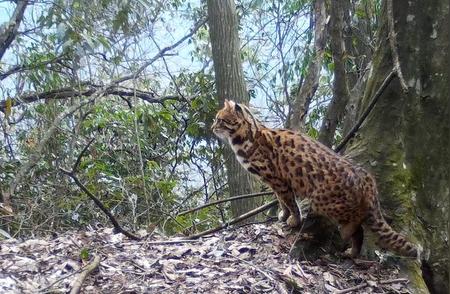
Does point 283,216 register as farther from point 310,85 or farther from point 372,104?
point 310,85

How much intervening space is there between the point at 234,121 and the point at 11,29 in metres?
5.93

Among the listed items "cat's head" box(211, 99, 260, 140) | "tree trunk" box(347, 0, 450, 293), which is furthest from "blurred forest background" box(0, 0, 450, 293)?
"cat's head" box(211, 99, 260, 140)

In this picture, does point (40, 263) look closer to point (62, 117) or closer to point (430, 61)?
point (430, 61)

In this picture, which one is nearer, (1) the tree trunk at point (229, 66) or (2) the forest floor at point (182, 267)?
(2) the forest floor at point (182, 267)

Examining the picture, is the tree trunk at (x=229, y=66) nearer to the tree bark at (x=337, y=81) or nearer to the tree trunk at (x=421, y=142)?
the tree bark at (x=337, y=81)

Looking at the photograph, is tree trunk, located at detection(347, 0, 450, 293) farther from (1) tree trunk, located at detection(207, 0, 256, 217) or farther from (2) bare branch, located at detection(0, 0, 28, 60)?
(2) bare branch, located at detection(0, 0, 28, 60)

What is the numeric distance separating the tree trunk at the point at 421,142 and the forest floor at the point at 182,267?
1.46 ft

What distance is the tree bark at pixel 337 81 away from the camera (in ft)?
28.6

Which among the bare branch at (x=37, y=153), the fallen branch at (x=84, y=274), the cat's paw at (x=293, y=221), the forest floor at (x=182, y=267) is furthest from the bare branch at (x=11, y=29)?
the cat's paw at (x=293, y=221)

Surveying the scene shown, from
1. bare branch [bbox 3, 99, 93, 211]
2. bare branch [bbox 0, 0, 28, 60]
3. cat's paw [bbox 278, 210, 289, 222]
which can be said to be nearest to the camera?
cat's paw [bbox 278, 210, 289, 222]

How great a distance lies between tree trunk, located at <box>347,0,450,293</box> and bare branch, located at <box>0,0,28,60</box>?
7115mm

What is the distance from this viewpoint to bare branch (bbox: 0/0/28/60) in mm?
11219

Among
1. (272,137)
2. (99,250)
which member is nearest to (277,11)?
(272,137)

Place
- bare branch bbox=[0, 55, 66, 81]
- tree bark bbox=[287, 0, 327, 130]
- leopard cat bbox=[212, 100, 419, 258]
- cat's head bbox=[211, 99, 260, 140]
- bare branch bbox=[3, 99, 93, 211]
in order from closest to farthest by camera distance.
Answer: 1. leopard cat bbox=[212, 100, 419, 258]
2. cat's head bbox=[211, 99, 260, 140]
3. tree bark bbox=[287, 0, 327, 130]
4. bare branch bbox=[3, 99, 93, 211]
5. bare branch bbox=[0, 55, 66, 81]
